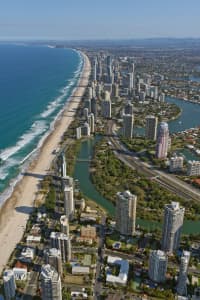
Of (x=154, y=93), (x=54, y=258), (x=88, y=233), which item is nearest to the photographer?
(x=54, y=258)

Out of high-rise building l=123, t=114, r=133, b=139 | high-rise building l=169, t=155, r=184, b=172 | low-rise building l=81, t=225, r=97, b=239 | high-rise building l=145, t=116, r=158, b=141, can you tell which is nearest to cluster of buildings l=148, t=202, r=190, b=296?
low-rise building l=81, t=225, r=97, b=239

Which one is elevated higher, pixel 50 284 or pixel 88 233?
pixel 50 284

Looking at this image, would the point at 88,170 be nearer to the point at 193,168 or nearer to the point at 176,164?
the point at 176,164

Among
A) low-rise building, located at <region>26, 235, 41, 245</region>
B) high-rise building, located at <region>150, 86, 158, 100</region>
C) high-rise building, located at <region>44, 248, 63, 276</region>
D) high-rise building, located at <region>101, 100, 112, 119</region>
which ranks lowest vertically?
low-rise building, located at <region>26, 235, 41, 245</region>

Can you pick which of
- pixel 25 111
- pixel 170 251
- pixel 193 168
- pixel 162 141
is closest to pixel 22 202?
pixel 170 251

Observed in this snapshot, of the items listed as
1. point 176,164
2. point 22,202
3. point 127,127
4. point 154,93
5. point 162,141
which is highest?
point 154,93

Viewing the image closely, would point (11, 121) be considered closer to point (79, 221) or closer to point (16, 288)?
point (79, 221)

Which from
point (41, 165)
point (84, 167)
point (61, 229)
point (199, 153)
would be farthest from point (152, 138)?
point (61, 229)

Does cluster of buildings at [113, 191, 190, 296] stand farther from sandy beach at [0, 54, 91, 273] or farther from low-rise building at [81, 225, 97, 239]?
sandy beach at [0, 54, 91, 273]
